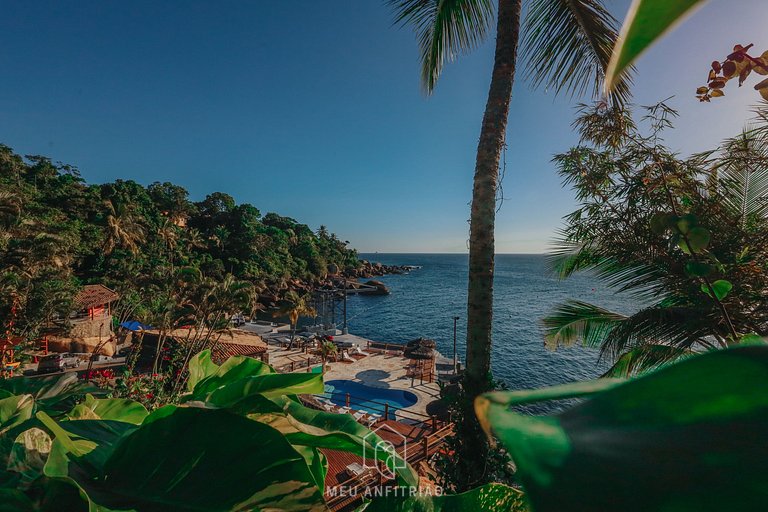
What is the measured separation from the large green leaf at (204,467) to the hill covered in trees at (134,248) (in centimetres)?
1217

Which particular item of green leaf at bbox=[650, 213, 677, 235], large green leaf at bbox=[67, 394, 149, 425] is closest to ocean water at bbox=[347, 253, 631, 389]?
green leaf at bbox=[650, 213, 677, 235]

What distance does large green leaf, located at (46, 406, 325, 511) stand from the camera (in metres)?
0.62

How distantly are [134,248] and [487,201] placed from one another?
1539 inches

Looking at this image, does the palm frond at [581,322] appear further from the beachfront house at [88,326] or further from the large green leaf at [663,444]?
the beachfront house at [88,326]

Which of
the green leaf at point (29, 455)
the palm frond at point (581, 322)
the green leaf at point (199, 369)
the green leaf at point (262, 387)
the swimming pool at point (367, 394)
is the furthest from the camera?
the swimming pool at point (367, 394)

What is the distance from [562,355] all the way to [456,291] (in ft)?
120

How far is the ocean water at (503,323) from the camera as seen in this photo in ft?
79.4

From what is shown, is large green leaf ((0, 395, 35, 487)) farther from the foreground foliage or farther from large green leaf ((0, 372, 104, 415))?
large green leaf ((0, 372, 104, 415))

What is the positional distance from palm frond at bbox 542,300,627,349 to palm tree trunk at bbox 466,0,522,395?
2.57 metres

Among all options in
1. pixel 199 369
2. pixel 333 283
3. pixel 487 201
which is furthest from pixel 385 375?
pixel 333 283

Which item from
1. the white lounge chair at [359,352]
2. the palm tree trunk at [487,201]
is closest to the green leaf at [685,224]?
the palm tree trunk at [487,201]

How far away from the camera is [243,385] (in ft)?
3.36

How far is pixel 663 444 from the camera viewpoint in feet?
0.68

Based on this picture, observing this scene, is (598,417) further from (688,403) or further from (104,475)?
(104,475)
